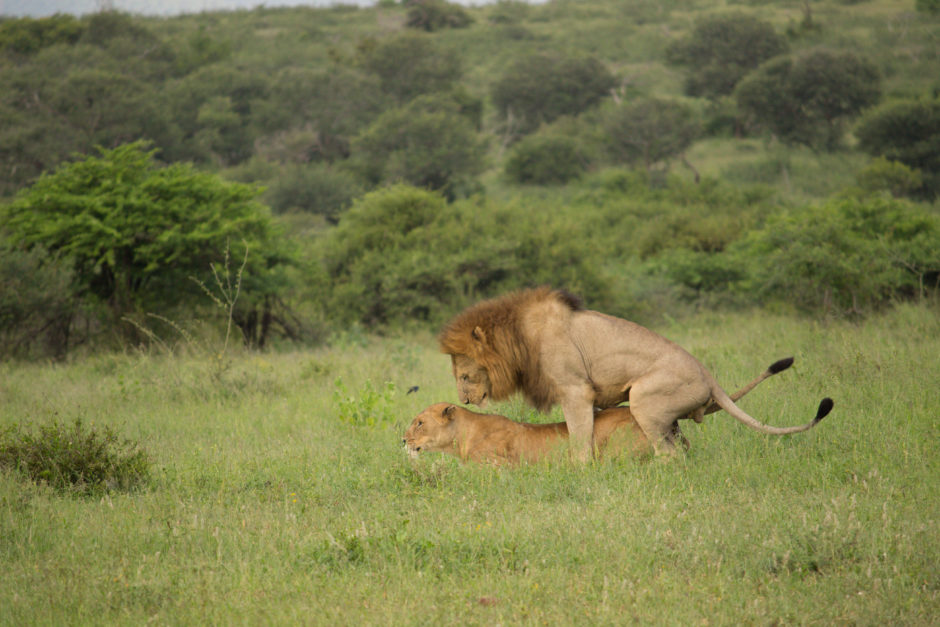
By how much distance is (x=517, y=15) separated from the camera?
259ft

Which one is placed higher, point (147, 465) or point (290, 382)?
point (147, 465)

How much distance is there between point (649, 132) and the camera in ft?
135

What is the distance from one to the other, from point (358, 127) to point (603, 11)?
133ft

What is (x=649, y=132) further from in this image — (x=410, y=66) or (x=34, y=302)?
(x=34, y=302)

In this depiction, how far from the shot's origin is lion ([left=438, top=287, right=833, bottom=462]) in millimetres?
6188

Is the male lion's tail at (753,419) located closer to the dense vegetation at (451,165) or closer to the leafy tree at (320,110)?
the dense vegetation at (451,165)

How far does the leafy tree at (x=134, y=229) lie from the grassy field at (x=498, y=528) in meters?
6.62

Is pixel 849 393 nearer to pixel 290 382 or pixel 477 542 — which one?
pixel 477 542

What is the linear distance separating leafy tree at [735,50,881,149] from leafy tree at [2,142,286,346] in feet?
108

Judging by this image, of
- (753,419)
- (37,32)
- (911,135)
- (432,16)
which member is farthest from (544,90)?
(753,419)

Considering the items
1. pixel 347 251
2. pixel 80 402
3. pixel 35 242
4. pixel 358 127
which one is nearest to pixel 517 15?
pixel 358 127

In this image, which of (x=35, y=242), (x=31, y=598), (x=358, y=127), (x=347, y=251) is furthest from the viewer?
(x=358, y=127)

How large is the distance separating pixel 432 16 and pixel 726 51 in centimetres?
2949

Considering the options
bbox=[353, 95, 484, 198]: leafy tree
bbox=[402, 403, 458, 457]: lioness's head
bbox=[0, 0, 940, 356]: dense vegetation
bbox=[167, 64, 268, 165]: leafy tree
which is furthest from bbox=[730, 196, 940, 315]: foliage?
bbox=[167, 64, 268, 165]: leafy tree
